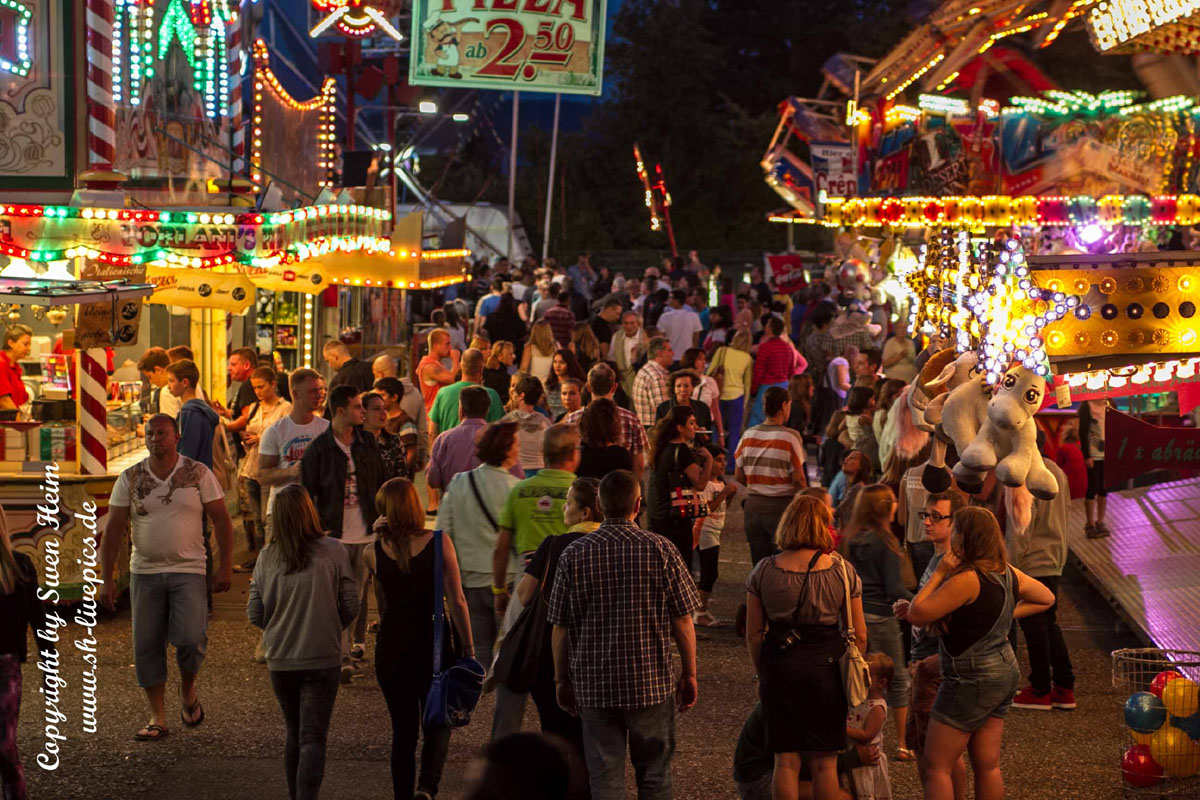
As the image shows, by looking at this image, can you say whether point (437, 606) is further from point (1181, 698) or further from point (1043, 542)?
point (1043, 542)

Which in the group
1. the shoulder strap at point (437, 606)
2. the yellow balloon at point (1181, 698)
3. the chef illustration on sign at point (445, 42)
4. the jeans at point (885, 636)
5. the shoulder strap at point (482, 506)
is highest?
the chef illustration on sign at point (445, 42)

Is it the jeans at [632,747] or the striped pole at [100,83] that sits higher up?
the striped pole at [100,83]

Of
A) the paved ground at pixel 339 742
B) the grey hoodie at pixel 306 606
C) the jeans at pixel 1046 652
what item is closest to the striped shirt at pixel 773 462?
the paved ground at pixel 339 742

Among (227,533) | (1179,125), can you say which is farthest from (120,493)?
(1179,125)

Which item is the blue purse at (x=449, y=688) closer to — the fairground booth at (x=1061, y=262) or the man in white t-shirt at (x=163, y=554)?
the man in white t-shirt at (x=163, y=554)

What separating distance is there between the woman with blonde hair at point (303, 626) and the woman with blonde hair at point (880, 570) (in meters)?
2.39

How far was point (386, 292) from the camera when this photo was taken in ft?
73.7

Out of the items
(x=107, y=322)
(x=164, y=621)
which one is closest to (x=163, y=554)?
(x=164, y=621)

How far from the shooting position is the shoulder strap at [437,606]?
6129 mm

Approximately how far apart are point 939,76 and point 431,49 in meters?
6.05

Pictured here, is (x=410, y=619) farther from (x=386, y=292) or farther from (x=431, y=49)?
(x=386, y=292)

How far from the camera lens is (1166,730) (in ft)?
21.9

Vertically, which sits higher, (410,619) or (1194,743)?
(410,619)

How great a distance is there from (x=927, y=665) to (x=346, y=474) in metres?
Answer: 3.49
